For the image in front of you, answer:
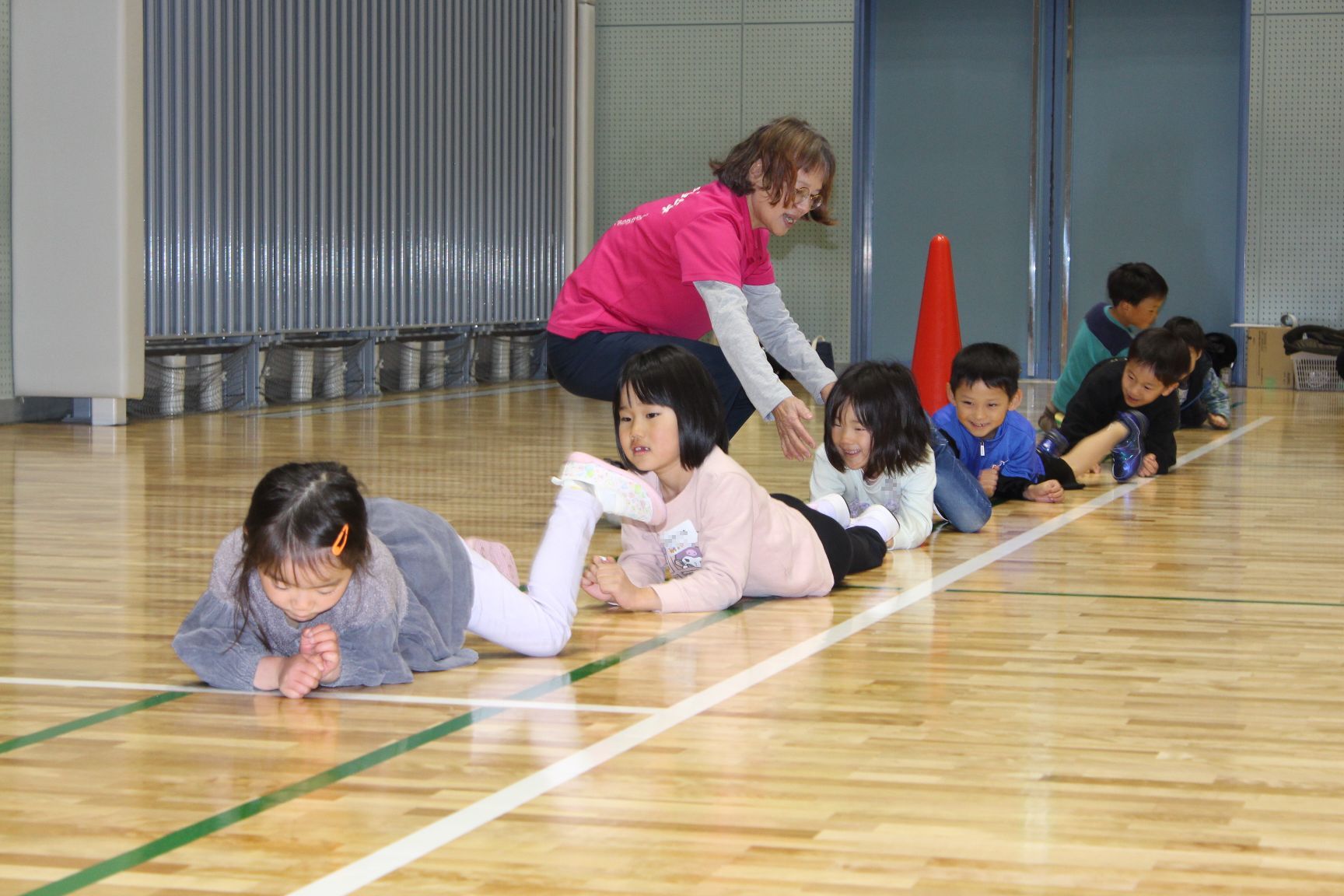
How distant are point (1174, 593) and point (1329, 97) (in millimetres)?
9313

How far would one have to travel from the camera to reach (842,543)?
362cm

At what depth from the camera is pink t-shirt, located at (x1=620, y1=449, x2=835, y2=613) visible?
3.17 m

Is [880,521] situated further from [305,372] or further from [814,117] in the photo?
[814,117]

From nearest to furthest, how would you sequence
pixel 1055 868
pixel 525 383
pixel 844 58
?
1. pixel 1055 868
2. pixel 525 383
3. pixel 844 58

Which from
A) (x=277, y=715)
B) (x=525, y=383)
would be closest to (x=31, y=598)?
(x=277, y=715)

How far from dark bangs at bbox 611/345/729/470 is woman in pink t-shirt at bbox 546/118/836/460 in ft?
1.83

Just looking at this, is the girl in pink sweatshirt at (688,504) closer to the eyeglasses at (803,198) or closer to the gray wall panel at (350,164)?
the eyeglasses at (803,198)

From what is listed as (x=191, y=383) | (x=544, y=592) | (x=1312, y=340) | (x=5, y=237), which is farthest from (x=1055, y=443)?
(x=1312, y=340)

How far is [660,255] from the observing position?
434 cm

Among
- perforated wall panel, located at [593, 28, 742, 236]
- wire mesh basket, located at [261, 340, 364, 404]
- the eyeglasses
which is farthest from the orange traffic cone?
the eyeglasses

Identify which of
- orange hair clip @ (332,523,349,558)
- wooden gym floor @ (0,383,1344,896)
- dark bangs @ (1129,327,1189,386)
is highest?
dark bangs @ (1129,327,1189,386)

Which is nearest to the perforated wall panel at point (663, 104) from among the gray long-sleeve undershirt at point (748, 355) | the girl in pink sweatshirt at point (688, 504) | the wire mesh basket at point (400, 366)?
the wire mesh basket at point (400, 366)

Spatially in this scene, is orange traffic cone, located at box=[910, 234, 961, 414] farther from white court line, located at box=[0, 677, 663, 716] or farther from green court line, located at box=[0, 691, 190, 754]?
green court line, located at box=[0, 691, 190, 754]

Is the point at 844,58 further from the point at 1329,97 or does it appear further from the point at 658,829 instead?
the point at 658,829
